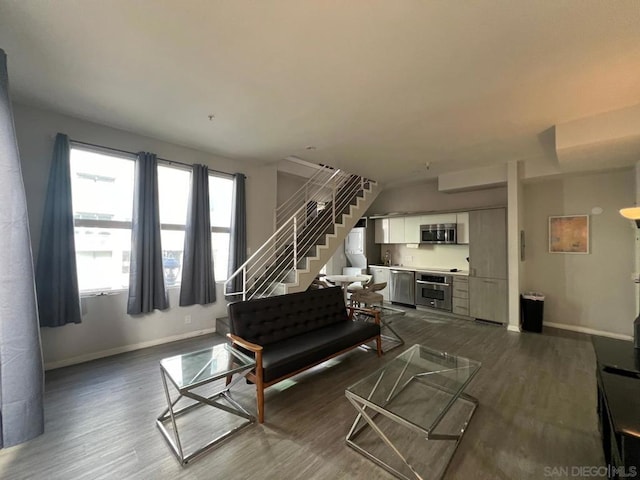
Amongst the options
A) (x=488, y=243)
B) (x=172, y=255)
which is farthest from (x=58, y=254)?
(x=488, y=243)

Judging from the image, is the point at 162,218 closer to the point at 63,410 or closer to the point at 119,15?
the point at 63,410

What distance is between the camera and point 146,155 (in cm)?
367

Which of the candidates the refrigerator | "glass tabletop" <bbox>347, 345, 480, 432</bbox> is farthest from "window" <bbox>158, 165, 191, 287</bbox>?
the refrigerator

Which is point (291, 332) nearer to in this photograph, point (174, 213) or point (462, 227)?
point (174, 213)

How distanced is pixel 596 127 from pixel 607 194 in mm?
2026

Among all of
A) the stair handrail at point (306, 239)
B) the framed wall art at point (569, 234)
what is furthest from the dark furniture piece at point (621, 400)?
the stair handrail at point (306, 239)

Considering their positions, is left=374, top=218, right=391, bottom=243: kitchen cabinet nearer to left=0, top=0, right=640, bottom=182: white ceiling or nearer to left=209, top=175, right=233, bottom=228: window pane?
left=0, top=0, right=640, bottom=182: white ceiling

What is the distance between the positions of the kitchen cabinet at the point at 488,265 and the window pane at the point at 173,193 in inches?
206

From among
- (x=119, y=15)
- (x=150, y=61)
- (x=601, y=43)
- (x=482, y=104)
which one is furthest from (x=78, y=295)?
(x=601, y=43)

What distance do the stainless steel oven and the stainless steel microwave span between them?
77 cm

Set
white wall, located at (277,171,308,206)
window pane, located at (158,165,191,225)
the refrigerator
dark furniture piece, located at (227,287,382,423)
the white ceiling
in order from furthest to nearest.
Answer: the refrigerator
white wall, located at (277,171,308,206)
window pane, located at (158,165,191,225)
dark furniture piece, located at (227,287,382,423)
the white ceiling

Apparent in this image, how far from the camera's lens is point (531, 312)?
4.47 metres

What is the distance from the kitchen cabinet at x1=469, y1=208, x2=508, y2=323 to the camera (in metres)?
4.77

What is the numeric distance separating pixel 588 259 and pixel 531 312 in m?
1.28
